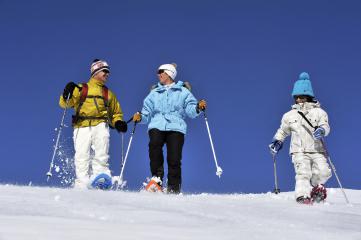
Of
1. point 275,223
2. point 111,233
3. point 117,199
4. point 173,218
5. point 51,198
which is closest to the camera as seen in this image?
point 111,233

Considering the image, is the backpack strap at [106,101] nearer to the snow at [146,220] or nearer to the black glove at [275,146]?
the black glove at [275,146]

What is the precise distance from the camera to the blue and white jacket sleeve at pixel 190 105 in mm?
9531

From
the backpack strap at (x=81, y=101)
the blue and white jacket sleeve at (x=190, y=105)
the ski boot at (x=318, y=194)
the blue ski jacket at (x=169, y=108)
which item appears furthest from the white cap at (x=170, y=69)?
the ski boot at (x=318, y=194)

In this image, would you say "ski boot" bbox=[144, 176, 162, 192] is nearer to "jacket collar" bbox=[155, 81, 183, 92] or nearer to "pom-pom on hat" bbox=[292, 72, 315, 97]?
"jacket collar" bbox=[155, 81, 183, 92]

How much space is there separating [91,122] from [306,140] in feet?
12.0

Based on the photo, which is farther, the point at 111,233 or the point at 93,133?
the point at 93,133

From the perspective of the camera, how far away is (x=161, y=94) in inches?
382

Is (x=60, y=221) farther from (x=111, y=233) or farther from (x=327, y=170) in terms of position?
(x=327, y=170)

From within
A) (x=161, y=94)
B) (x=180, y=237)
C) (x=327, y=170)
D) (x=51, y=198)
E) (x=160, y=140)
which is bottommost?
(x=180, y=237)

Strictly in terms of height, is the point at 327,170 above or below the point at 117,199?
above

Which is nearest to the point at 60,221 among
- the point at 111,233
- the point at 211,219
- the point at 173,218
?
the point at 111,233

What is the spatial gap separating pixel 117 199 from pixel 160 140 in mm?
3615

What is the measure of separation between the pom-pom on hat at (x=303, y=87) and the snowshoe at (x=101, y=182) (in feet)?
11.1

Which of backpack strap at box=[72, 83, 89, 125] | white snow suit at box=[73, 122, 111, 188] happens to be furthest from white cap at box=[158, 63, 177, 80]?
white snow suit at box=[73, 122, 111, 188]
